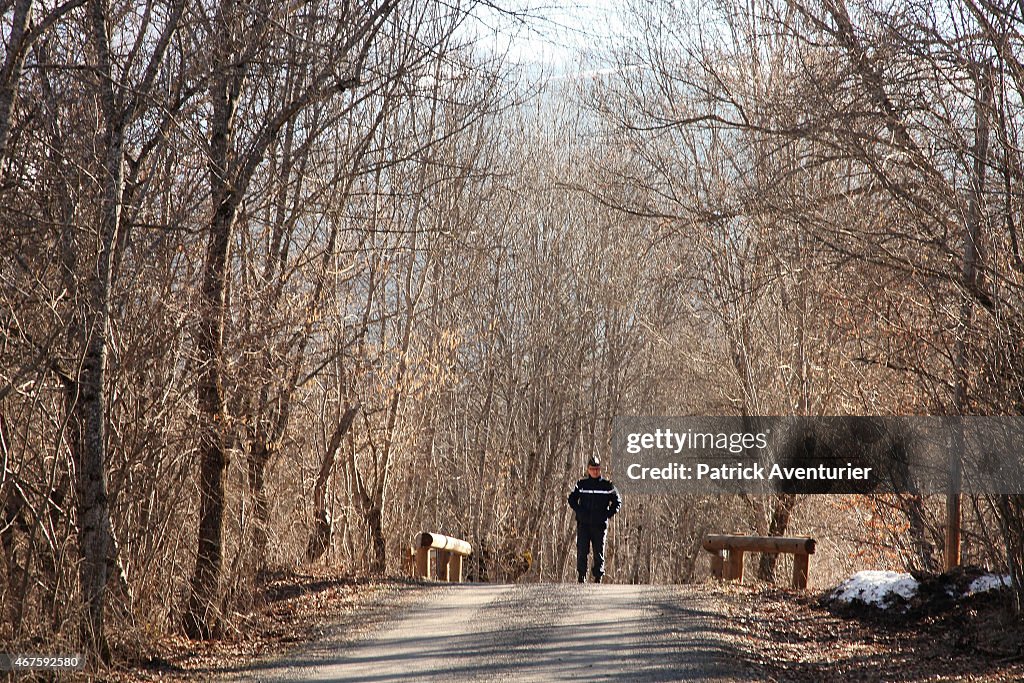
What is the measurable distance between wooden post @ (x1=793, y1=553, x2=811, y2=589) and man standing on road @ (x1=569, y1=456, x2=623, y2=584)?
2.62 meters

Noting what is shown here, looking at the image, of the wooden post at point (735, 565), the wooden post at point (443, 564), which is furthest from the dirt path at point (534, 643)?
the wooden post at point (443, 564)

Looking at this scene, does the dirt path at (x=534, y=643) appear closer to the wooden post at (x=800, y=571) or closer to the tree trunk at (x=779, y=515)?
the wooden post at (x=800, y=571)

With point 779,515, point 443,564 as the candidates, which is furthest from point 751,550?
point 443,564

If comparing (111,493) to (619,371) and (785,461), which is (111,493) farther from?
(619,371)

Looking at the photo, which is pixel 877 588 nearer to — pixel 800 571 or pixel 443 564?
pixel 800 571

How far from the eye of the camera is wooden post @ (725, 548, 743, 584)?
14328mm

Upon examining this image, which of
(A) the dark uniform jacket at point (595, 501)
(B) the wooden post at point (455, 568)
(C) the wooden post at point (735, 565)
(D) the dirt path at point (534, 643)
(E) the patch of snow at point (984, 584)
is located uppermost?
(A) the dark uniform jacket at point (595, 501)

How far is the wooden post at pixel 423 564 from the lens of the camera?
581 inches

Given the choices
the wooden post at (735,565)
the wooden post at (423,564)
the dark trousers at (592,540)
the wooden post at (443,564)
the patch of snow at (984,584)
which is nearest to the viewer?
the patch of snow at (984,584)

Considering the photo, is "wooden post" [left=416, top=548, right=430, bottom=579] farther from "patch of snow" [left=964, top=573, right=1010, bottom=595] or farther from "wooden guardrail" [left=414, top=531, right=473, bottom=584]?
"patch of snow" [left=964, top=573, right=1010, bottom=595]

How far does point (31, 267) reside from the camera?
7.13 metres

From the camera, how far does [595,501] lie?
15016 mm
